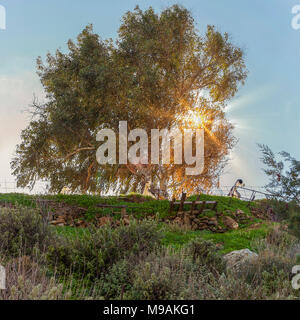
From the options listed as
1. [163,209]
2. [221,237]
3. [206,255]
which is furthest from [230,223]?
[206,255]

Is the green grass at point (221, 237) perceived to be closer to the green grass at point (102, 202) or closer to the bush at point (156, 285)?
the green grass at point (102, 202)

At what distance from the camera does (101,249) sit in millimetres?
7098

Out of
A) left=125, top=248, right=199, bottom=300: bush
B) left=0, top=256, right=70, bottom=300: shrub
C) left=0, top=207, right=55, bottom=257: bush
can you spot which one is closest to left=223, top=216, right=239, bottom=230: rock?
left=0, top=207, right=55, bottom=257: bush

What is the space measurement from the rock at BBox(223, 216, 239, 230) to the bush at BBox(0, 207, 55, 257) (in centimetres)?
992

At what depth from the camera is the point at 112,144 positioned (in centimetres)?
2267

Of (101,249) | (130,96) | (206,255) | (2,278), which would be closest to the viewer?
(2,278)

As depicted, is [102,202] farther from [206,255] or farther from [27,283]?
[27,283]

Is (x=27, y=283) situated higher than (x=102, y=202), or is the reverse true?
(x=102, y=202)

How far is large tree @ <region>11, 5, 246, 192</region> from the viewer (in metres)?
22.6

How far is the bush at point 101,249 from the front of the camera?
22.1 ft

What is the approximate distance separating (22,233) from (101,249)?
1976 mm
